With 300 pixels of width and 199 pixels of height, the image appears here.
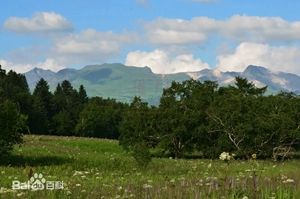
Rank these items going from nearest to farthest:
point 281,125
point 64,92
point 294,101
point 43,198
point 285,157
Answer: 1. point 43,198
2. point 281,125
3. point 285,157
4. point 294,101
5. point 64,92

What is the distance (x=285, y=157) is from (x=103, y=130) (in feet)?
204

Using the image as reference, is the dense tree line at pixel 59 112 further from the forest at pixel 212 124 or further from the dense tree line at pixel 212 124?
the dense tree line at pixel 212 124

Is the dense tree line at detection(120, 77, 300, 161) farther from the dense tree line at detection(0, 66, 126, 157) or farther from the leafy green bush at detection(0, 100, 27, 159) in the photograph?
the dense tree line at detection(0, 66, 126, 157)

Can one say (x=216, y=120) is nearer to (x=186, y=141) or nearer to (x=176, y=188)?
(x=186, y=141)

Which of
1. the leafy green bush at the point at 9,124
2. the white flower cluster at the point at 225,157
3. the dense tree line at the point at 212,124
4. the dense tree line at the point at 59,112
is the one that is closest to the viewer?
the white flower cluster at the point at 225,157

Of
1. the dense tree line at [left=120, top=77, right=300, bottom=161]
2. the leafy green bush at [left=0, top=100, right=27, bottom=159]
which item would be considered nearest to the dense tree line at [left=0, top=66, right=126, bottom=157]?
the dense tree line at [left=120, top=77, right=300, bottom=161]

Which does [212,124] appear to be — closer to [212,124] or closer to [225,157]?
[212,124]

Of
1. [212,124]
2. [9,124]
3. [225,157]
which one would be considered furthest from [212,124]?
[225,157]

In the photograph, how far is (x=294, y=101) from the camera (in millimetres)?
60031

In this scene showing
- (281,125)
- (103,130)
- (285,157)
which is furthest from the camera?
(103,130)

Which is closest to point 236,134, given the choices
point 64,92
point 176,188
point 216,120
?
point 216,120

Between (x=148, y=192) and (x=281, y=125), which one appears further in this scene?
(x=281, y=125)

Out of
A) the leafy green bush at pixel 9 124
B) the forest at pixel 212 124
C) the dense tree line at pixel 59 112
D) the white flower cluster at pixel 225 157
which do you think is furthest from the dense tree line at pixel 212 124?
the white flower cluster at pixel 225 157

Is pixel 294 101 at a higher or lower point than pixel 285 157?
higher
